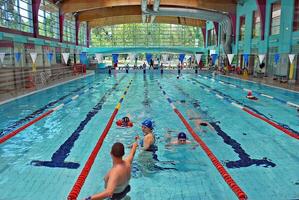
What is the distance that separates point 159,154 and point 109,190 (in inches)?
104

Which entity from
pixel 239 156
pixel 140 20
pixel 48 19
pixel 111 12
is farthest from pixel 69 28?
pixel 239 156

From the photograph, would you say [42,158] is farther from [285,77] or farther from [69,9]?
[69,9]

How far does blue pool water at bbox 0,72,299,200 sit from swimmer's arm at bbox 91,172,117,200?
114 centimetres

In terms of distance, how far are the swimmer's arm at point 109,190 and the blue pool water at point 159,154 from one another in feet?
3.72

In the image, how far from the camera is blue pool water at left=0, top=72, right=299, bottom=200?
3633 millimetres

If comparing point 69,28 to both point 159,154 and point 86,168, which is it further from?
point 86,168

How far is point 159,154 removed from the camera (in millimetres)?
4957

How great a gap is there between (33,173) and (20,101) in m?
6.57

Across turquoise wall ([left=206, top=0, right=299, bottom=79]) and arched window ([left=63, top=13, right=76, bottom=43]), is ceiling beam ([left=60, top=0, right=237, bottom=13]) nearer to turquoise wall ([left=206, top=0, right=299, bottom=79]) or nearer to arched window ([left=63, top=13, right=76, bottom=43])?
turquoise wall ([left=206, top=0, right=299, bottom=79])

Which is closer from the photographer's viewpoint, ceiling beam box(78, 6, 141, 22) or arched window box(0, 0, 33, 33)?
arched window box(0, 0, 33, 33)

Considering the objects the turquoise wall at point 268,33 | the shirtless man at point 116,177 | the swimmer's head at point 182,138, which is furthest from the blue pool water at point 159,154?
the turquoise wall at point 268,33

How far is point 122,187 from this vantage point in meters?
2.58

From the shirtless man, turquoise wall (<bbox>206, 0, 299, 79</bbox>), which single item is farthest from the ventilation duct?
the shirtless man

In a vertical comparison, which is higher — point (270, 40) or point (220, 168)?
point (270, 40)
